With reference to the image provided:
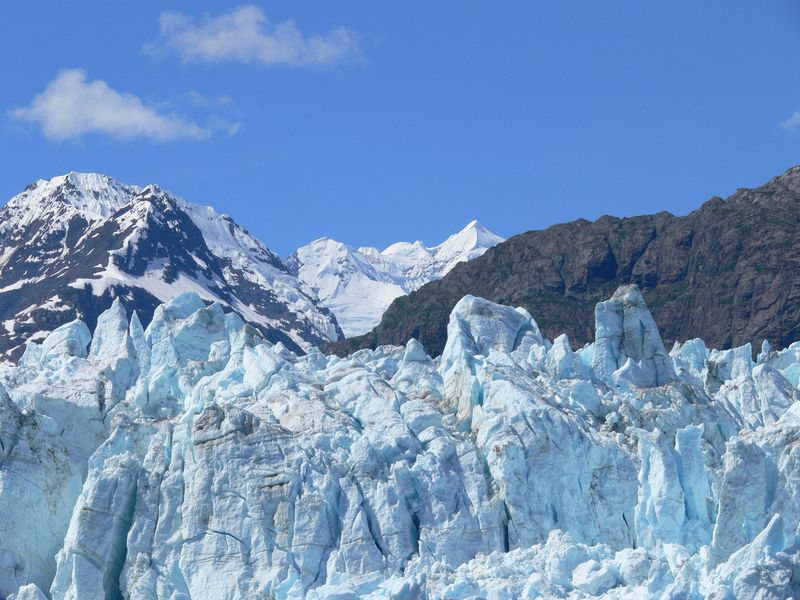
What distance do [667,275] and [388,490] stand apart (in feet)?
415

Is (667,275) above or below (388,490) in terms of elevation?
above

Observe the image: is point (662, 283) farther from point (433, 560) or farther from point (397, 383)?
point (433, 560)

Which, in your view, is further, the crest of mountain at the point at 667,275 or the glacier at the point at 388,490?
the crest of mountain at the point at 667,275

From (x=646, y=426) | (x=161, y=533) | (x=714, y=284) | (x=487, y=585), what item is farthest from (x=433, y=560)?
(x=714, y=284)

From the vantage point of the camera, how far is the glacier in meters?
57.3

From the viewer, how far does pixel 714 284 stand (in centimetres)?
17625

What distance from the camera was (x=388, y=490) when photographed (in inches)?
2447

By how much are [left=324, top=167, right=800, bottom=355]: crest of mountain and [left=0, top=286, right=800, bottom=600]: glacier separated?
95.2 m

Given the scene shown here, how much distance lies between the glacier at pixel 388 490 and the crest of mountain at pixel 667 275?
3749 inches

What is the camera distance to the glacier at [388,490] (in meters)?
57.3

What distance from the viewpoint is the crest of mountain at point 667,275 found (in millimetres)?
169125

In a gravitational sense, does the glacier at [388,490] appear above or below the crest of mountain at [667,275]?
below

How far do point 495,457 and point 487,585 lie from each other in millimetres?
9136

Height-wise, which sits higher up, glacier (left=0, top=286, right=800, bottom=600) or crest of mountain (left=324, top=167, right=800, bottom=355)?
crest of mountain (left=324, top=167, right=800, bottom=355)
